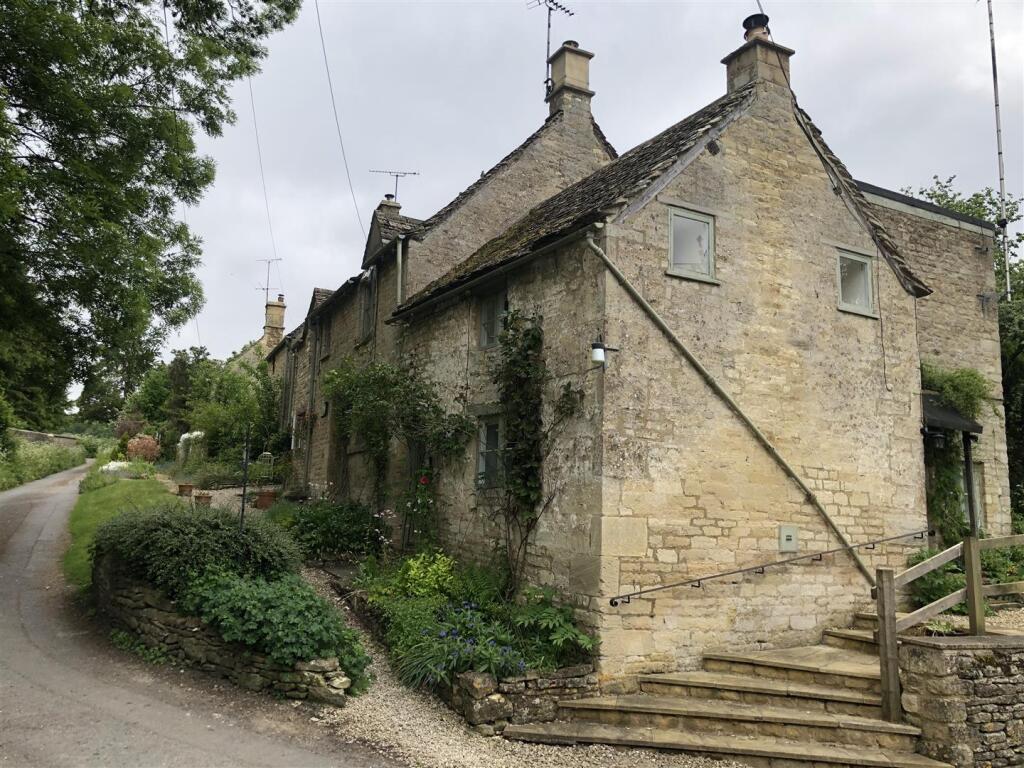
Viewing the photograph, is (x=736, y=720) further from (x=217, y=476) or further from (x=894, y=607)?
(x=217, y=476)

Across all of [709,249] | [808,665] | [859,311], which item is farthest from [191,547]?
[859,311]

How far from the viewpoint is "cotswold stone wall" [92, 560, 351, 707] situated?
334 inches

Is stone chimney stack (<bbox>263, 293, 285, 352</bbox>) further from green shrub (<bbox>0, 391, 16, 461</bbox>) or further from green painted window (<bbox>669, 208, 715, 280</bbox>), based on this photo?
green painted window (<bbox>669, 208, 715, 280</bbox>)

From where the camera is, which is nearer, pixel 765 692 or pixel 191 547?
pixel 765 692

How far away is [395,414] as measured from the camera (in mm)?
13242

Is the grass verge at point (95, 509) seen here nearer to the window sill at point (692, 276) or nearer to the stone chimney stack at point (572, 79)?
the window sill at point (692, 276)

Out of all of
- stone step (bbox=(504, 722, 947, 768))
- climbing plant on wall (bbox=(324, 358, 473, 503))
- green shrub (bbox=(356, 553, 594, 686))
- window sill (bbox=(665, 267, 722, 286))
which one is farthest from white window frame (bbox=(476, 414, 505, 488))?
stone step (bbox=(504, 722, 947, 768))

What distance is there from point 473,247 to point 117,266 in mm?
7537

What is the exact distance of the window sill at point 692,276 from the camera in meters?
10.1

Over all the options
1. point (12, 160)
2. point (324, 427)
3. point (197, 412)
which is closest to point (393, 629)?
point (12, 160)

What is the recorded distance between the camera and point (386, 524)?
14.8 metres

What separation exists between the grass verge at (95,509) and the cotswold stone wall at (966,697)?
11.7 metres

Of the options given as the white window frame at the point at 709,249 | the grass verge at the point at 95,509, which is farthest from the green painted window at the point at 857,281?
the grass verge at the point at 95,509

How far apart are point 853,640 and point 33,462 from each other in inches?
1499
